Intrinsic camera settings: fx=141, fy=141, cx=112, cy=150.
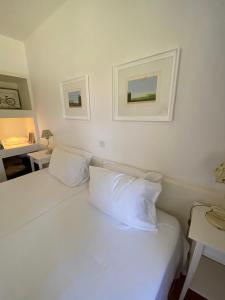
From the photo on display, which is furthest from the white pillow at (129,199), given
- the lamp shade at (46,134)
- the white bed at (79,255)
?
the lamp shade at (46,134)

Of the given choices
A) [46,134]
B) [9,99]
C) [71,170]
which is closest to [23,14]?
[9,99]

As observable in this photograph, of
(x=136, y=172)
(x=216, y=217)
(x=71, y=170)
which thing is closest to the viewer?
(x=216, y=217)

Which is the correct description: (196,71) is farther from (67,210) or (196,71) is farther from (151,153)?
(67,210)

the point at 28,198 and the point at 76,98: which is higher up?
the point at 76,98

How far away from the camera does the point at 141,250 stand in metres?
0.88

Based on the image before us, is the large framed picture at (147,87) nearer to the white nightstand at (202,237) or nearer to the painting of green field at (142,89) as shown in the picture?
the painting of green field at (142,89)

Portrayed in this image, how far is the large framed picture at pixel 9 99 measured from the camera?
2436 millimetres

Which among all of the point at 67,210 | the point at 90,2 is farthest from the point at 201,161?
the point at 90,2

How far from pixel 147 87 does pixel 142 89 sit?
5 cm

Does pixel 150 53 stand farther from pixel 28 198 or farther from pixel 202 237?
pixel 28 198

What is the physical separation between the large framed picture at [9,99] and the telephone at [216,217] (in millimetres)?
3142

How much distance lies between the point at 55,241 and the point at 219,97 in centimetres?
145

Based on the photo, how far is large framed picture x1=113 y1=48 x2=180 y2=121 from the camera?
3.53 ft

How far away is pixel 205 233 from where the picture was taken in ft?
2.72
